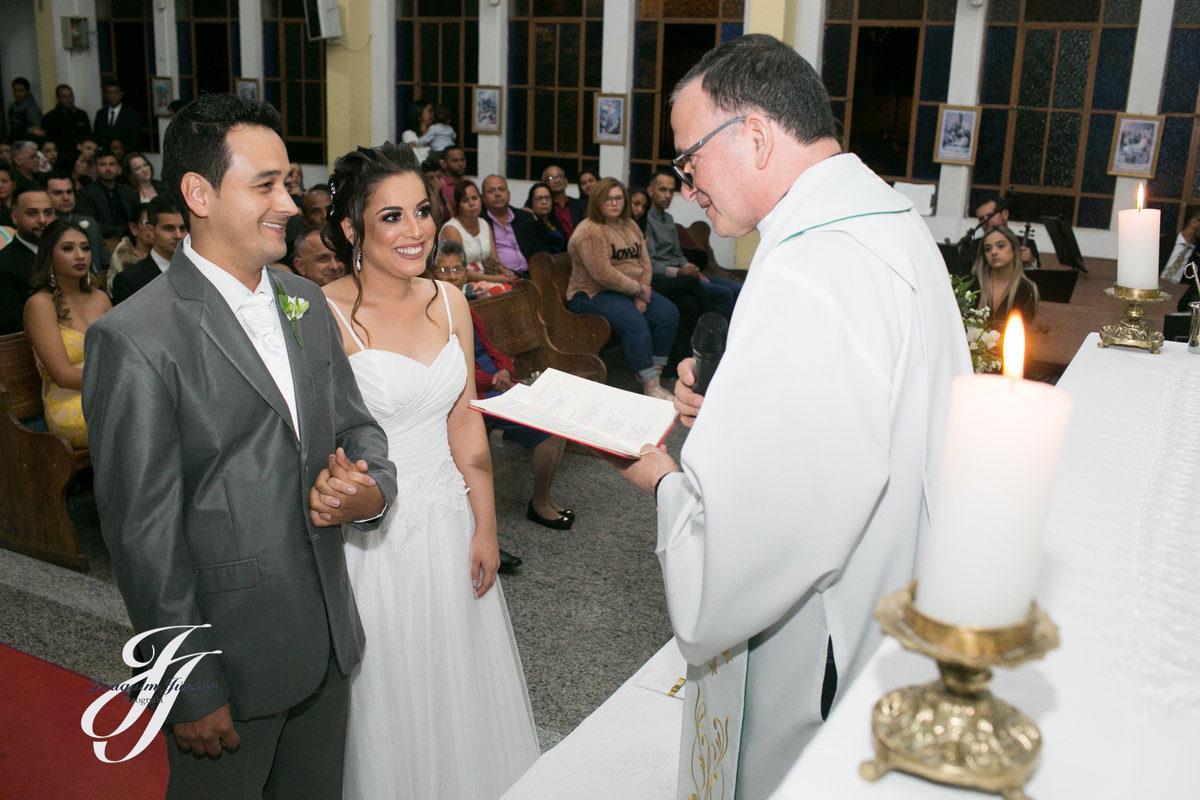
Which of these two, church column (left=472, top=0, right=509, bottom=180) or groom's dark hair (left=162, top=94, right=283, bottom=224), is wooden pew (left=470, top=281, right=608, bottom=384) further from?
church column (left=472, top=0, right=509, bottom=180)

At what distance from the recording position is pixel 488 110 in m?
12.4

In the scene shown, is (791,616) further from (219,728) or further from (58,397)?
(58,397)

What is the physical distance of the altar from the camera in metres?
0.81

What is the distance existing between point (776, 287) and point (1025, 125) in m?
10.2

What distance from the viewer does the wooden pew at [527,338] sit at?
→ 5230 millimetres

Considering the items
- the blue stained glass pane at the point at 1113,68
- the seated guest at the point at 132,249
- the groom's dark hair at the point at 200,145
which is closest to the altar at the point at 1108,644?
the groom's dark hair at the point at 200,145

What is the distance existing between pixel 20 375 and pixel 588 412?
3379 millimetres

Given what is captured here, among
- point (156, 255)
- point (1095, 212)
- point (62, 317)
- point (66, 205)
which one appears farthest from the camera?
point (1095, 212)

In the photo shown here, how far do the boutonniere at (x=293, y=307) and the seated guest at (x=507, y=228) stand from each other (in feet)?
19.9

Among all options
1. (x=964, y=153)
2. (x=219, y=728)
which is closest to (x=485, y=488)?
(x=219, y=728)

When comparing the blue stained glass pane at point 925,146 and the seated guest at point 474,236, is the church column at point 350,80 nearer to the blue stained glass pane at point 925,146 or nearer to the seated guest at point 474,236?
the seated guest at point 474,236

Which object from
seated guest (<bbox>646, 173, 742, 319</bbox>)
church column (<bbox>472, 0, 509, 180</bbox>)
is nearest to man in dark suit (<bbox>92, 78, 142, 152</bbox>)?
church column (<bbox>472, 0, 509, 180</bbox>)

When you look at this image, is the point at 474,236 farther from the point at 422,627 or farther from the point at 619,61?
the point at 422,627

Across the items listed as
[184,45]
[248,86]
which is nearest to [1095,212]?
[248,86]
